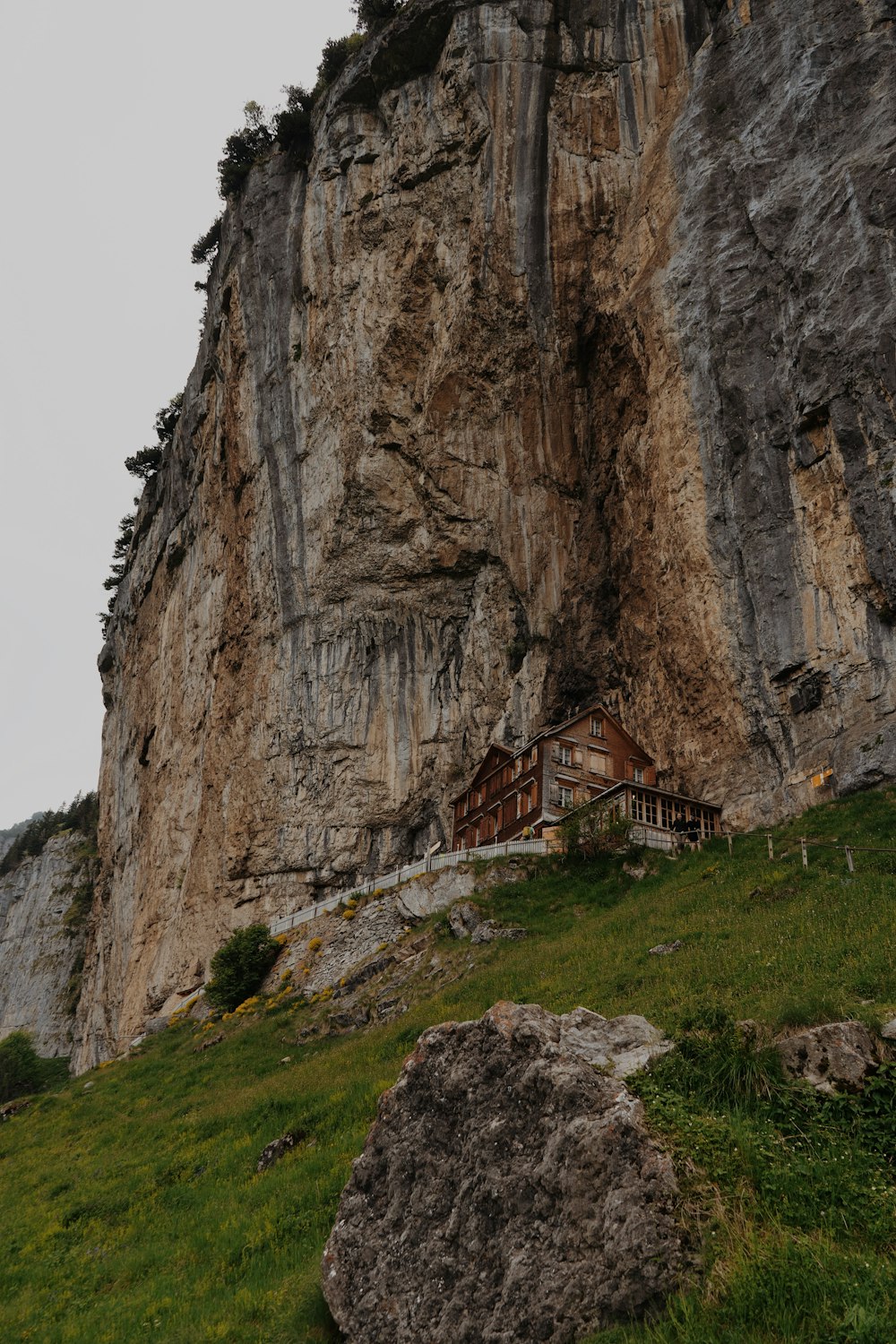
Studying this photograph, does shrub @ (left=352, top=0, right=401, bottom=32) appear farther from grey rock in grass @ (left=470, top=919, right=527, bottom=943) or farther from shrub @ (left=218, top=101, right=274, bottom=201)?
grey rock in grass @ (left=470, top=919, right=527, bottom=943)

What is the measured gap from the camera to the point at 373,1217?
939 centimetres

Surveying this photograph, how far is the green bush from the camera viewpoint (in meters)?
35.3

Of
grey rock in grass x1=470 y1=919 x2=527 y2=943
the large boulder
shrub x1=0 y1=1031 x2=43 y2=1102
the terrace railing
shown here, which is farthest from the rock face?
the large boulder

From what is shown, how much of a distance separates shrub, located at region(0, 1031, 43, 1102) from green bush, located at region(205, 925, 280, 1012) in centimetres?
2563

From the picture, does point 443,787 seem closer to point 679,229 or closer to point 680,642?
point 680,642

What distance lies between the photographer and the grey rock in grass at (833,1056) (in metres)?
9.06

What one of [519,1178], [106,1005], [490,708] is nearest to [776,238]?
[490,708]

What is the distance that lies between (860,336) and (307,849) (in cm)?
3013

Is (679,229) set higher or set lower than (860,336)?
higher

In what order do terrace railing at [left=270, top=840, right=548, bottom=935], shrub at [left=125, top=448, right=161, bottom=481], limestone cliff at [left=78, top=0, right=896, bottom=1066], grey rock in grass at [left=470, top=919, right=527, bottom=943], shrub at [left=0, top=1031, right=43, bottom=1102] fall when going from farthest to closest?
shrub at [left=125, top=448, right=161, bottom=481] < shrub at [left=0, top=1031, right=43, bottom=1102] < limestone cliff at [left=78, top=0, right=896, bottom=1066] < terrace railing at [left=270, top=840, right=548, bottom=935] < grey rock in grass at [left=470, top=919, right=527, bottom=943]

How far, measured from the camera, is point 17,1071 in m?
56.2

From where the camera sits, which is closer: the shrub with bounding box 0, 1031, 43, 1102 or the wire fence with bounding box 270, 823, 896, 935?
the wire fence with bounding box 270, 823, 896, 935

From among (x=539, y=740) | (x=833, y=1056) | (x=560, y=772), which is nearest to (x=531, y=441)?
(x=539, y=740)

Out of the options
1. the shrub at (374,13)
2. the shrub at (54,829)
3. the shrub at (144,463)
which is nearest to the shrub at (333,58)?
the shrub at (374,13)
